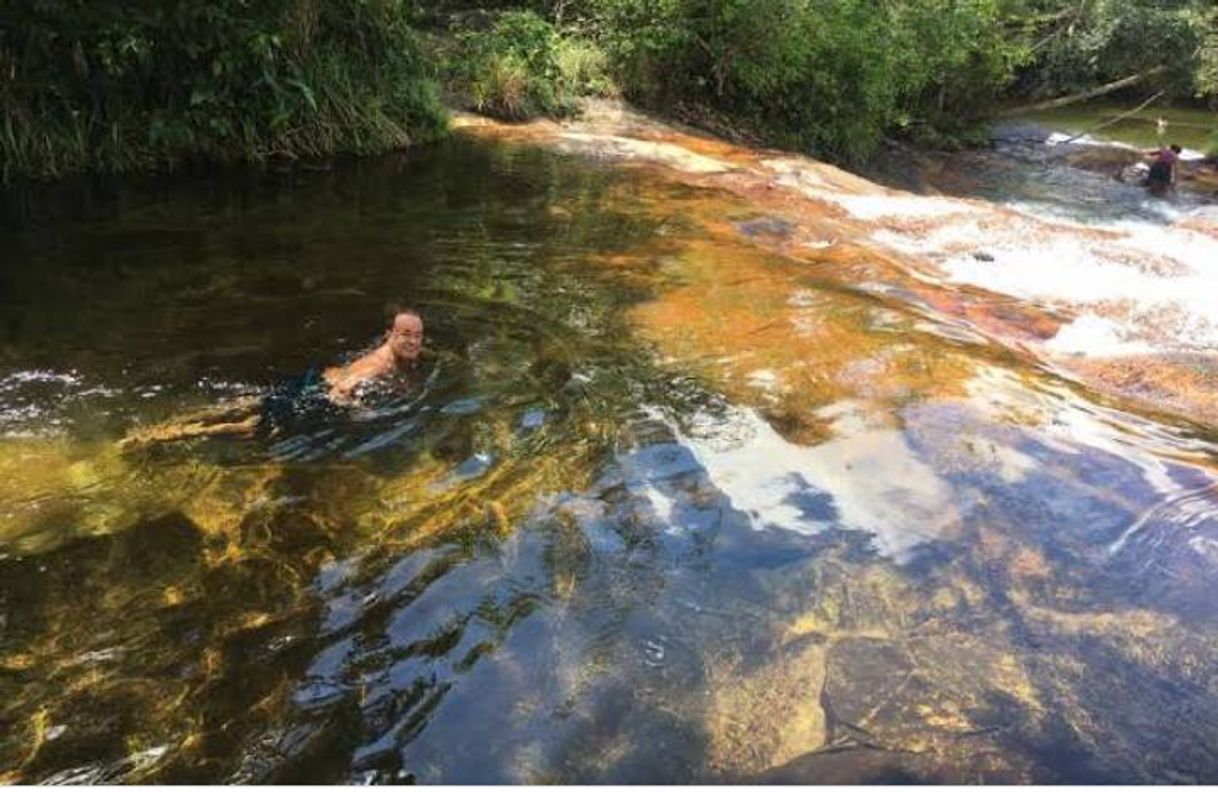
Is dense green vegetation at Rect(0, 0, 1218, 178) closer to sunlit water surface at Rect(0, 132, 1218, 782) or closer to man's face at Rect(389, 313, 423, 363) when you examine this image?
sunlit water surface at Rect(0, 132, 1218, 782)

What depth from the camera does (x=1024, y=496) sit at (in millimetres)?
5348

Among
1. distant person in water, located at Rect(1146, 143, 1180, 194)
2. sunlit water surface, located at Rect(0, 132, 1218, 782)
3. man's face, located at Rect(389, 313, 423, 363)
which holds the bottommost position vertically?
distant person in water, located at Rect(1146, 143, 1180, 194)

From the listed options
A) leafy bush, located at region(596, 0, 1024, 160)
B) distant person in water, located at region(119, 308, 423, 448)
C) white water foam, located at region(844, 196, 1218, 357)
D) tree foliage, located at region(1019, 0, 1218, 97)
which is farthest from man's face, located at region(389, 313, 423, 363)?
tree foliage, located at region(1019, 0, 1218, 97)

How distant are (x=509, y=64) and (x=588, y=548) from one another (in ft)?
38.5

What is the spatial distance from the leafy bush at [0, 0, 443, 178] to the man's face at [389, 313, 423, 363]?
623cm

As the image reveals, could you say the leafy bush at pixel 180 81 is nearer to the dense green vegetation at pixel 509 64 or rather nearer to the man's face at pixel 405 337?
the dense green vegetation at pixel 509 64

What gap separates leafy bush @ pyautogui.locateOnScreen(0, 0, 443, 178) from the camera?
34.5ft

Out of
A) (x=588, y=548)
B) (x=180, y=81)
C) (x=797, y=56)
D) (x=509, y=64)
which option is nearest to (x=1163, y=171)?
(x=797, y=56)

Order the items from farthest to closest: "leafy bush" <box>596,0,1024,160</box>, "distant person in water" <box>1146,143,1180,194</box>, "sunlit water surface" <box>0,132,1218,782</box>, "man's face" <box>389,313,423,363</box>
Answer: "distant person in water" <box>1146,143,1180,194</box> → "leafy bush" <box>596,0,1024,160</box> → "man's face" <box>389,313,423,363</box> → "sunlit water surface" <box>0,132,1218,782</box>

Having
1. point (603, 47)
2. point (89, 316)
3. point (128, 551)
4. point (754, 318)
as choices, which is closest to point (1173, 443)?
point (754, 318)

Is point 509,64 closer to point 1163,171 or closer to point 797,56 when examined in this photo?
point 797,56

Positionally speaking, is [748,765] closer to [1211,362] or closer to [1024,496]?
[1024,496]

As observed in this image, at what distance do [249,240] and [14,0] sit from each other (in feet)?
12.5

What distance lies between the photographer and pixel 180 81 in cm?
1126
